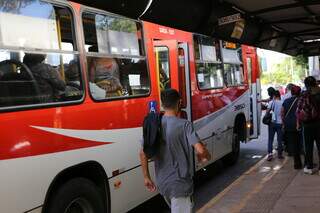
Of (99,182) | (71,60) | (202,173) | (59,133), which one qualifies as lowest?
(202,173)

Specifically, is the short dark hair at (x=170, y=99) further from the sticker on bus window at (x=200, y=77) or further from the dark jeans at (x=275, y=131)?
the dark jeans at (x=275, y=131)

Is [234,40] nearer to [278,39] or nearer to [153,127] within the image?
[278,39]

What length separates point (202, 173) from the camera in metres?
10.4

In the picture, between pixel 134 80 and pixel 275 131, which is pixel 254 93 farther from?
pixel 134 80

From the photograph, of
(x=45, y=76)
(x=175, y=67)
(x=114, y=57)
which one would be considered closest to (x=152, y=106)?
(x=114, y=57)

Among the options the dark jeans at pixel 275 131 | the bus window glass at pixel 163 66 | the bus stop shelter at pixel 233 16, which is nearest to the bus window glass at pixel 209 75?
the bus stop shelter at pixel 233 16

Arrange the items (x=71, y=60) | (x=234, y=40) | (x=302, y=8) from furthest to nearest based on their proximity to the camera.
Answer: (x=234, y=40) → (x=302, y=8) → (x=71, y=60)

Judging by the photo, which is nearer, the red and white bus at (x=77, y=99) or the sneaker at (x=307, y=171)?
the red and white bus at (x=77, y=99)

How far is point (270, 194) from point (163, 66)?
8.35ft

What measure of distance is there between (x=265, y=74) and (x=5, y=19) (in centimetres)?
7687

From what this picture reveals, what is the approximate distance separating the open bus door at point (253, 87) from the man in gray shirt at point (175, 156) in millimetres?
7722

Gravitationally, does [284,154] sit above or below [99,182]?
below

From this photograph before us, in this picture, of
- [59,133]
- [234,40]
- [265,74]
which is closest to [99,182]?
[59,133]

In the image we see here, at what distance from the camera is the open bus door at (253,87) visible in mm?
11963
